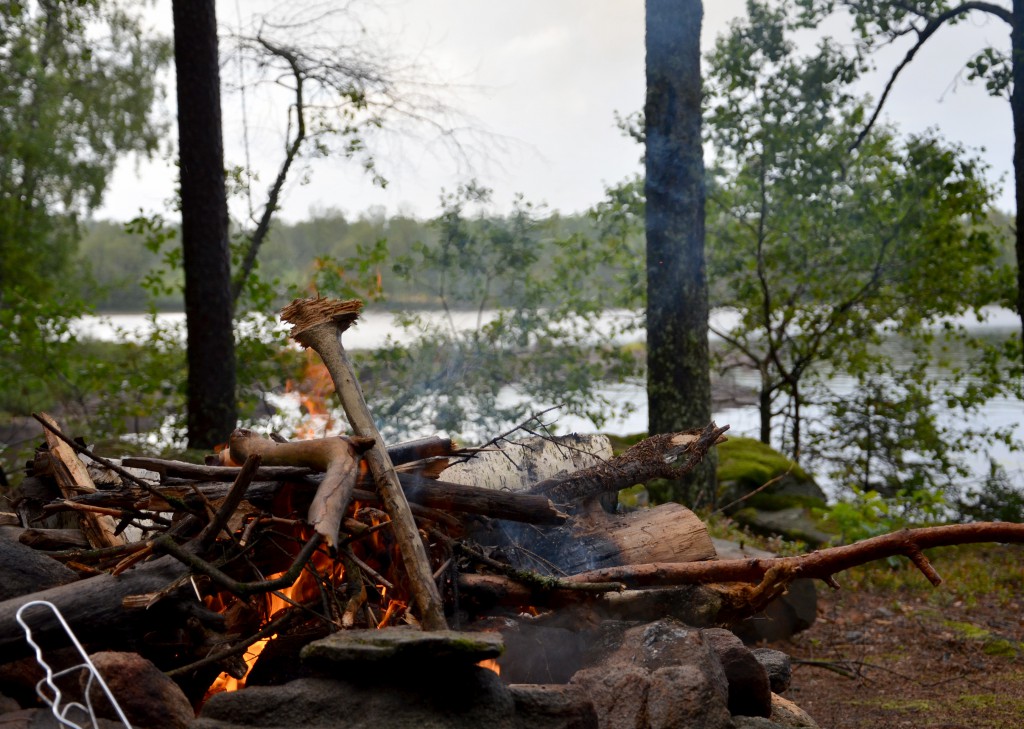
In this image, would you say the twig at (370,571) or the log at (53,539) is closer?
the twig at (370,571)

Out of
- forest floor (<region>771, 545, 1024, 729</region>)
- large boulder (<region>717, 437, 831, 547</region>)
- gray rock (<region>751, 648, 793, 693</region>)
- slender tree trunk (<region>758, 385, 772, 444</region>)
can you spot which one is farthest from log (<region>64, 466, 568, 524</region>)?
slender tree trunk (<region>758, 385, 772, 444</region>)

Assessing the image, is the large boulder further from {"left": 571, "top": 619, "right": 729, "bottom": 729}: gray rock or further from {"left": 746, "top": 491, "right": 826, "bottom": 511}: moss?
{"left": 571, "top": 619, "right": 729, "bottom": 729}: gray rock

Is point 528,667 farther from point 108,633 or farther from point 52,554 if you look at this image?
point 52,554

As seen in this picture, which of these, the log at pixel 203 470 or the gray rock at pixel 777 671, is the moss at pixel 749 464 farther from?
the log at pixel 203 470

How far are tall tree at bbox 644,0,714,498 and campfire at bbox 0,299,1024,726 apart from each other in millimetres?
3480

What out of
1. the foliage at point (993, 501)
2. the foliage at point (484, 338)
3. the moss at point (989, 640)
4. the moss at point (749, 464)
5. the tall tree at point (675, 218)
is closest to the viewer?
the moss at point (989, 640)

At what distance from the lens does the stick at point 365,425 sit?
2619 millimetres

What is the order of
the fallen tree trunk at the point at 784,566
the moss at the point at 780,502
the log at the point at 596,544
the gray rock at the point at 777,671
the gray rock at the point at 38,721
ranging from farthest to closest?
the moss at the point at 780,502, the gray rock at the point at 777,671, the log at the point at 596,544, the fallen tree trunk at the point at 784,566, the gray rock at the point at 38,721

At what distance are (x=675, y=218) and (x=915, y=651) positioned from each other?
11.6 feet

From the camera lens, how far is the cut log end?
124 inches

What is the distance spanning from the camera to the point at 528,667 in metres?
2.90

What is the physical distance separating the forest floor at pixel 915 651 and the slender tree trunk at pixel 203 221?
15.1 ft

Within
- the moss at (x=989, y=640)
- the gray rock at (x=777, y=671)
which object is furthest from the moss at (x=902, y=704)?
the moss at (x=989, y=640)

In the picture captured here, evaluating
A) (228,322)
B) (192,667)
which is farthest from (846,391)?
(192,667)
